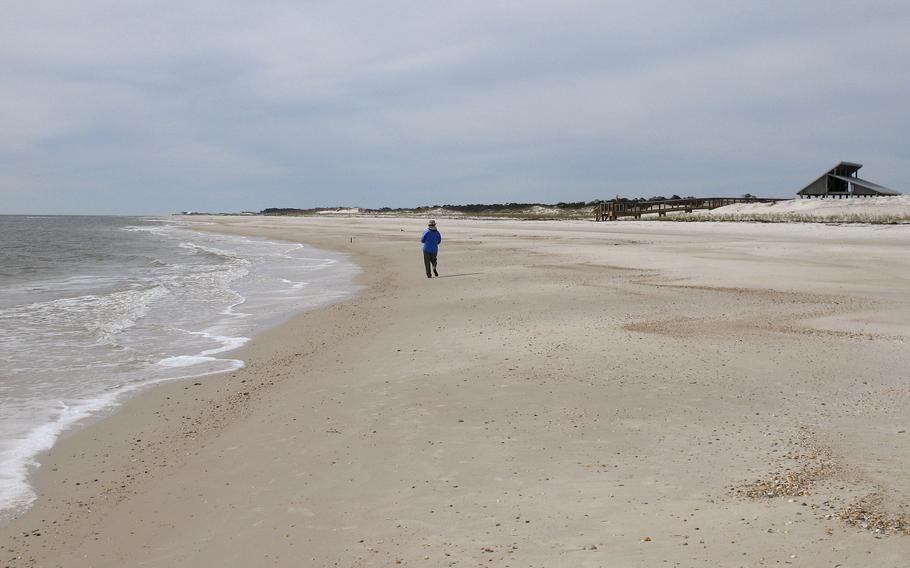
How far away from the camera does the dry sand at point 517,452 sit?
402 cm

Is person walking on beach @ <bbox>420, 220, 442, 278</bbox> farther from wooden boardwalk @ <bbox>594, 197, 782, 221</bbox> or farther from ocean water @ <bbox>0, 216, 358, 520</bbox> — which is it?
wooden boardwalk @ <bbox>594, 197, 782, 221</bbox>

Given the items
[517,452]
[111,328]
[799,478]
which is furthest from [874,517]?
[111,328]

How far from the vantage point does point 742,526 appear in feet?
13.0

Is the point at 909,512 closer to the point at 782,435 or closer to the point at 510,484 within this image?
the point at 782,435

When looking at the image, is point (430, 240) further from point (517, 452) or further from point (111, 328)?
point (517, 452)

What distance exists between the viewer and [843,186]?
173 ft

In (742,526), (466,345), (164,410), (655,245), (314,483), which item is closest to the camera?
(742,526)

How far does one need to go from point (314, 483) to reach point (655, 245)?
24.7m

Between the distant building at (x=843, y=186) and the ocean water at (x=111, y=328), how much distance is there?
138 feet

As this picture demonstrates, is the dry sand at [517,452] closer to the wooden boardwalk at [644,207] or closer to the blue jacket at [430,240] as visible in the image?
the blue jacket at [430,240]

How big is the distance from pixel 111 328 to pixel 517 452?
32.4 feet

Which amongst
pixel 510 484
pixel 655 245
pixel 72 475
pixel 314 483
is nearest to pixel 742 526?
pixel 510 484

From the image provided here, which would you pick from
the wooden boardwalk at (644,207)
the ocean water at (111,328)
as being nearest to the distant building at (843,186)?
the wooden boardwalk at (644,207)

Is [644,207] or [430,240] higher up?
[644,207]
